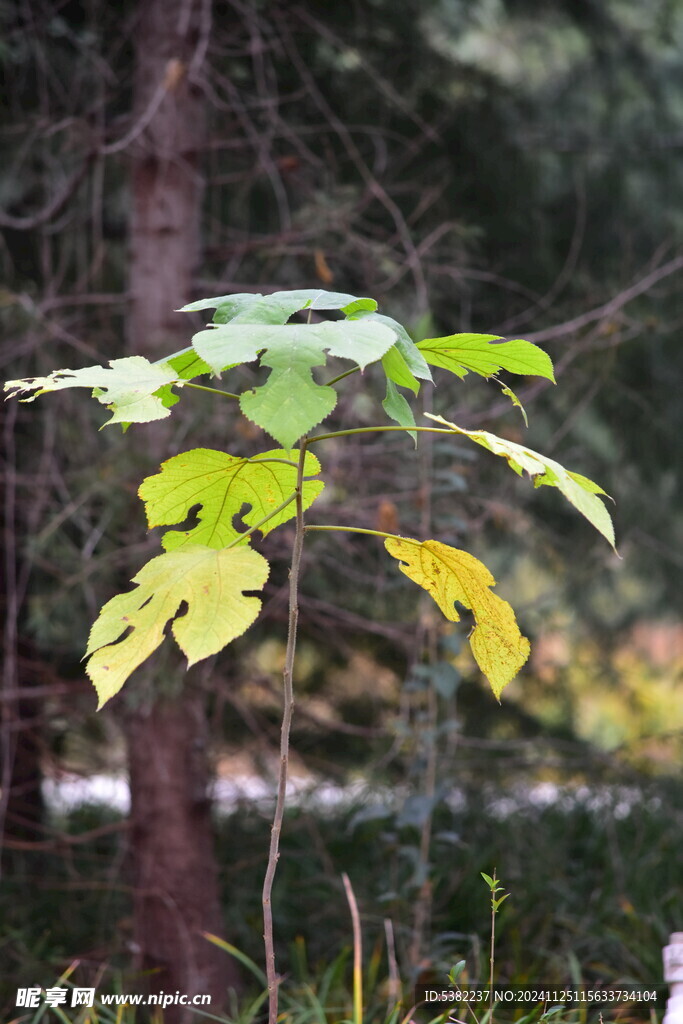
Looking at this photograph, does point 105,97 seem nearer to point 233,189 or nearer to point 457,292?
point 233,189

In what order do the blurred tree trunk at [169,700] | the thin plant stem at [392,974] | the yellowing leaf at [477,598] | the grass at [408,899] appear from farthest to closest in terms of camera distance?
the blurred tree trunk at [169,700]
the grass at [408,899]
the thin plant stem at [392,974]
the yellowing leaf at [477,598]

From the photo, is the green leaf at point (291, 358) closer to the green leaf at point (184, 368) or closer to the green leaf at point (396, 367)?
the green leaf at point (396, 367)

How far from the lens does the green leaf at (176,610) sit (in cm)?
97

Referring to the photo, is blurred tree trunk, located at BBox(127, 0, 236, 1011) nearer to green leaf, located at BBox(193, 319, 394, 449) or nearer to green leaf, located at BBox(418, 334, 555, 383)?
green leaf, located at BBox(418, 334, 555, 383)

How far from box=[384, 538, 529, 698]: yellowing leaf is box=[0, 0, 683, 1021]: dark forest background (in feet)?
3.95

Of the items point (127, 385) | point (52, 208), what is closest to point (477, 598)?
point (127, 385)

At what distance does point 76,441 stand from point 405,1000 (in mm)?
1816

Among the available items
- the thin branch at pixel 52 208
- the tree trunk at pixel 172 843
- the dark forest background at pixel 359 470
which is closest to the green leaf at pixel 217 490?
the dark forest background at pixel 359 470

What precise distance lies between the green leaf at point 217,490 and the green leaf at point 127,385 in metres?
0.14

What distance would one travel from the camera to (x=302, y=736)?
165 inches

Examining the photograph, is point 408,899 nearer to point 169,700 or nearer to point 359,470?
point 169,700

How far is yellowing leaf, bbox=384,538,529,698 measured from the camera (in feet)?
3.69

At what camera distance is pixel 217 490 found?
1.21 m

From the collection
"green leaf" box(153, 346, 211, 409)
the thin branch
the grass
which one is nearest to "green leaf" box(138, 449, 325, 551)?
"green leaf" box(153, 346, 211, 409)
